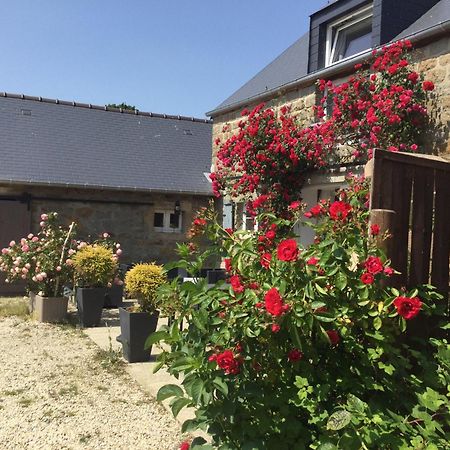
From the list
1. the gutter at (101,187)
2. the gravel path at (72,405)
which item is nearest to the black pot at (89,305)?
the gravel path at (72,405)

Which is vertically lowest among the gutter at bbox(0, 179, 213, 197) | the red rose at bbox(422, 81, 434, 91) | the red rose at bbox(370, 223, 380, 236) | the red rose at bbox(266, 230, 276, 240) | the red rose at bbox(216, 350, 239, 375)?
the red rose at bbox(216, 350, 239, 375)

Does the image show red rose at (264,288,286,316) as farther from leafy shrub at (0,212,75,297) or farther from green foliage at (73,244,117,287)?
leafy shrub at (0,212,75,297)

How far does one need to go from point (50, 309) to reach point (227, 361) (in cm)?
→ 567

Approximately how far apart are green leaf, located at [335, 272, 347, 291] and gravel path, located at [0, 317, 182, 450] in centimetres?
183

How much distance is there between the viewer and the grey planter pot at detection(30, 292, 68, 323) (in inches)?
279

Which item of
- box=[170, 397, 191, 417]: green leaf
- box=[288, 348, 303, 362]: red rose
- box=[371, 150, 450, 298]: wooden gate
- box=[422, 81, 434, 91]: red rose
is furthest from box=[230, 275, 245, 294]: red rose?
box=[422, 81, 434, 91]: red rose

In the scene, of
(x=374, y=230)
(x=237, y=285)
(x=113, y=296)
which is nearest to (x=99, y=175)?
(x=113, y=296)

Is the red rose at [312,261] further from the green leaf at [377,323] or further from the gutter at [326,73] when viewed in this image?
the gutter at [326,73]

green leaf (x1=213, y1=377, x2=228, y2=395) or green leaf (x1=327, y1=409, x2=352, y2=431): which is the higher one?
green leaf (x1=213, y1=377, x2=228, y2=395)

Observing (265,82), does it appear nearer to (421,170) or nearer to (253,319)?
(421,170)

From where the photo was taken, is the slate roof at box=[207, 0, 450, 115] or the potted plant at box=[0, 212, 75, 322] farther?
the slate roof at box=[207, 0, 450, 115]

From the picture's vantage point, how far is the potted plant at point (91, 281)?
700cm

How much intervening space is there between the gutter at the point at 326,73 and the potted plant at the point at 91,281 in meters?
4.05

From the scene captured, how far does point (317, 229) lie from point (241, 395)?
0.98 meters
